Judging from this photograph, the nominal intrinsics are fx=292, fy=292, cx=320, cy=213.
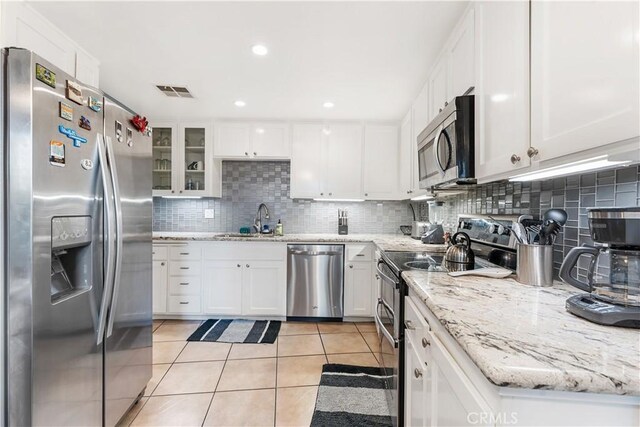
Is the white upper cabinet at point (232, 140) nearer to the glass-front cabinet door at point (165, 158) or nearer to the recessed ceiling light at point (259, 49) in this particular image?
the glass-front cabinet door at point (165, 158)

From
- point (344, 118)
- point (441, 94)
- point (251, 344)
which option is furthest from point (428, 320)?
point (344, 118)

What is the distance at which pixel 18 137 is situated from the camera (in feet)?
3.31

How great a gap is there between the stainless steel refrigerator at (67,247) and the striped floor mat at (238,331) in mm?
1073

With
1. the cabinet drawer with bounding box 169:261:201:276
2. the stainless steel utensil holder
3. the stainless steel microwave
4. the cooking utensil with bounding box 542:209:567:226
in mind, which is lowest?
the cabinet drawer with bounding box 169:261:201:276

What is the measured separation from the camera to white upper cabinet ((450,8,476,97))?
1461 millimetres

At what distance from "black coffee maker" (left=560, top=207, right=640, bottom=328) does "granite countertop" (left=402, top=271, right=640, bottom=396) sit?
0.03 metres

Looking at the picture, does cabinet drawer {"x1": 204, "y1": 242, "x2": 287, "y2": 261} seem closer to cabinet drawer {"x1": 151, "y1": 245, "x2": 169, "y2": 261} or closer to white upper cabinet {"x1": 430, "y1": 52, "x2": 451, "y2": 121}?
cabinet drawer {"x1": 151, "y1": 245, "x2": 169, "y2": 261}

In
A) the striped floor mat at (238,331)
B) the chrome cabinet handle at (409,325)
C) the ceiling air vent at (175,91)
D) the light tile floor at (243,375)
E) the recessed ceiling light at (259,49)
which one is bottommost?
the light tile floor at (243,375)

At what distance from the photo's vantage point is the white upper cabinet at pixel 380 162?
342 cm

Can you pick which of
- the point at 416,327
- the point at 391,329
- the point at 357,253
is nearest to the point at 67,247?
the point at 416,327

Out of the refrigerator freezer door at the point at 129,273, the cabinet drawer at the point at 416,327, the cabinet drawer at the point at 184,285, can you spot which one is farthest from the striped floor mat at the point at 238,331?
the cabinet drawer at the point at 416,327

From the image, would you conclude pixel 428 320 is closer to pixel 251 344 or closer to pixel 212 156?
pixel 251 344

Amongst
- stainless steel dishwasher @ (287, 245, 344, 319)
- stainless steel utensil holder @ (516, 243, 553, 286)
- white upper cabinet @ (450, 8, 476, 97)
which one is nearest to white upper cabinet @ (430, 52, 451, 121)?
white upper cabinet @ (450, 8, 476, 97)

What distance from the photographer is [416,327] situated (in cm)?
119
